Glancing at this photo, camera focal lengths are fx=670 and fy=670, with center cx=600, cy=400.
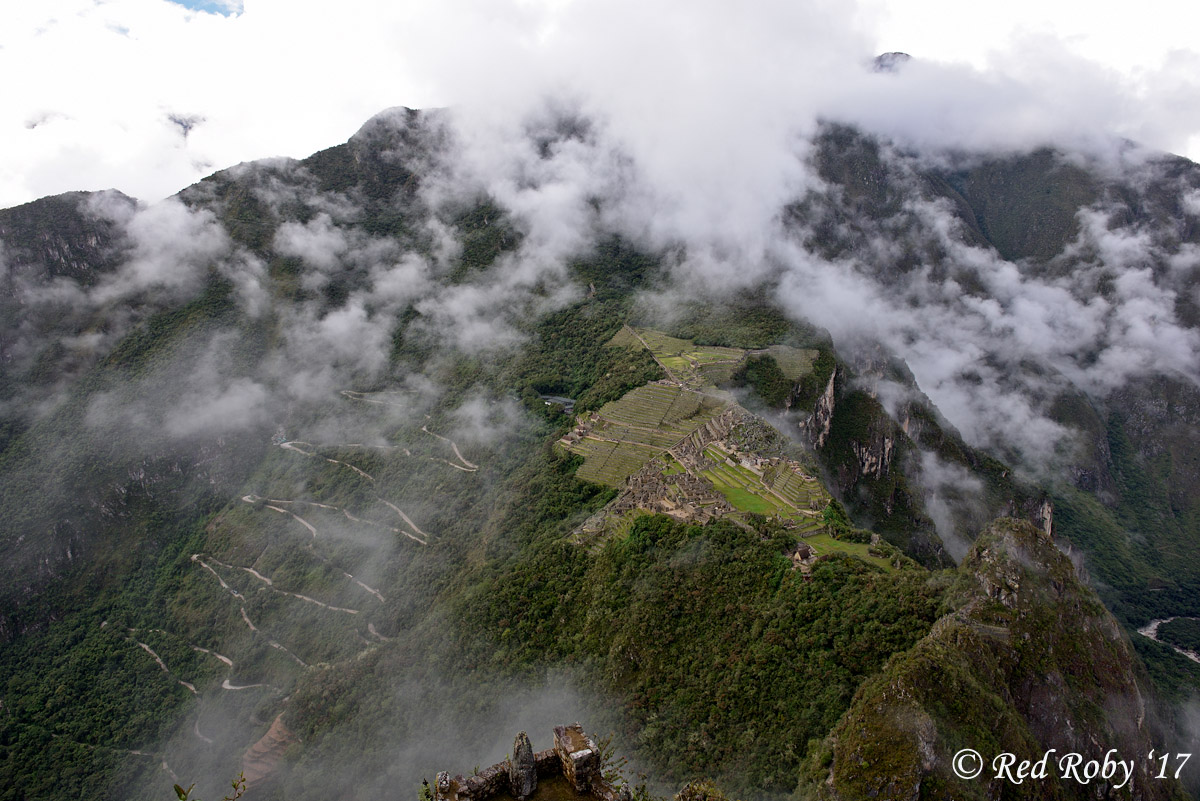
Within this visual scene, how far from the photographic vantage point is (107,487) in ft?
321

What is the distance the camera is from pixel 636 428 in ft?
241

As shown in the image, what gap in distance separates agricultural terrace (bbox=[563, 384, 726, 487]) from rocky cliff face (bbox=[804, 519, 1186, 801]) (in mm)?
31675

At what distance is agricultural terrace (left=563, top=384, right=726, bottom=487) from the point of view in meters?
67.7

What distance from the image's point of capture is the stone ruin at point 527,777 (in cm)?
1684

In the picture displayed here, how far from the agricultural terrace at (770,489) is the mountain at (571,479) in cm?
37

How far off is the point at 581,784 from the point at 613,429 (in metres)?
58.5

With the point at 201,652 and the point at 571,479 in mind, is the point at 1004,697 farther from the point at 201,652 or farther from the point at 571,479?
the point at 201,652

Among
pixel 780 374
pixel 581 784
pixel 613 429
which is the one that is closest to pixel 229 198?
pixel 613 429

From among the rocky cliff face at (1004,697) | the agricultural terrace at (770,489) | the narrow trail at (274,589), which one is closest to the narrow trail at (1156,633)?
the rocky cliff face at (1004,697)

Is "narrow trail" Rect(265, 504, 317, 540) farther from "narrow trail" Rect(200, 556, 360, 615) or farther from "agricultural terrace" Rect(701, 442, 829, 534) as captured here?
"agricultural terrace" Rect(701, 442, 829, 534)

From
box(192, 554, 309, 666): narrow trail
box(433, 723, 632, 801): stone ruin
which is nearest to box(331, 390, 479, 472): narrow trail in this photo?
box(192, 554, 309, 666): narrow trail

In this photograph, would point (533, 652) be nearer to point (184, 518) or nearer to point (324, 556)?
point (324, 556)

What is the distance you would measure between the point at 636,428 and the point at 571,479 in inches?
393

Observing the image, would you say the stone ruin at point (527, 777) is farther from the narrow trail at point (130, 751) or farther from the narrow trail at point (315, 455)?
the narrow trail at point (315, 455)
